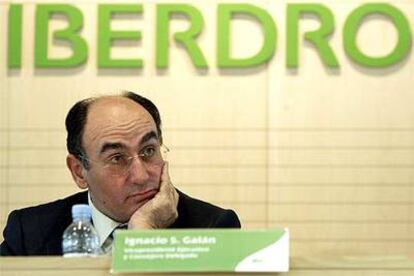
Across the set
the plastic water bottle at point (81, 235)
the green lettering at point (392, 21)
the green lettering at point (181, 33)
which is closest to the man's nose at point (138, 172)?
the plastic water bottle at point (81, 235)

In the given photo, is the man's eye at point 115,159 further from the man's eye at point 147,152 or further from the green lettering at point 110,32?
the green lettering at point 110,32

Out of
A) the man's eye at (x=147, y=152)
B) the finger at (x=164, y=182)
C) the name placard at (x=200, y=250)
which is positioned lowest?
the finger at (x=164, y=182)

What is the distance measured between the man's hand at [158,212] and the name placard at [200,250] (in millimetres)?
1016

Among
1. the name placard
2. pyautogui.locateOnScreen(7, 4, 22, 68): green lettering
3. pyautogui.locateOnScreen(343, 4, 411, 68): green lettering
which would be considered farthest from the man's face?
the name placard

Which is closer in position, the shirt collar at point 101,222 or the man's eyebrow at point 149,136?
the shirt collar at point 101,222

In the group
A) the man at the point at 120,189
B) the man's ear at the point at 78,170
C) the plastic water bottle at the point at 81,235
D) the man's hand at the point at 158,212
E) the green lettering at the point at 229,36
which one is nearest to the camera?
the plastic water bottle at the point at 81,235

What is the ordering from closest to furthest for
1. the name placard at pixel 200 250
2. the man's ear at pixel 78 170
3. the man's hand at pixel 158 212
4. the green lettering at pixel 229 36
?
the name placard at pixel 200 250, the man's hand at pixel 158 212, the man's ear at pixel 78 170, the green lettering at pixel 229 36

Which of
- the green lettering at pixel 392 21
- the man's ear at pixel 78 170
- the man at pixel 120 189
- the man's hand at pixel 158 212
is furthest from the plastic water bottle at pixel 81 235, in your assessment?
the green lettering at pixel 392 21

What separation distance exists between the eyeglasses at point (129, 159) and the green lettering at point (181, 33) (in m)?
0.90

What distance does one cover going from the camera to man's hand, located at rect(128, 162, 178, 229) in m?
2.16

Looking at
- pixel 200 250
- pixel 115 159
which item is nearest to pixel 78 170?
pixel 115 159

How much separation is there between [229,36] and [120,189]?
1.04 metres

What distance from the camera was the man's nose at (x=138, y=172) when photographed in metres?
2.38

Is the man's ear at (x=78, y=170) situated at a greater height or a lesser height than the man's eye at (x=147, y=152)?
lesser
